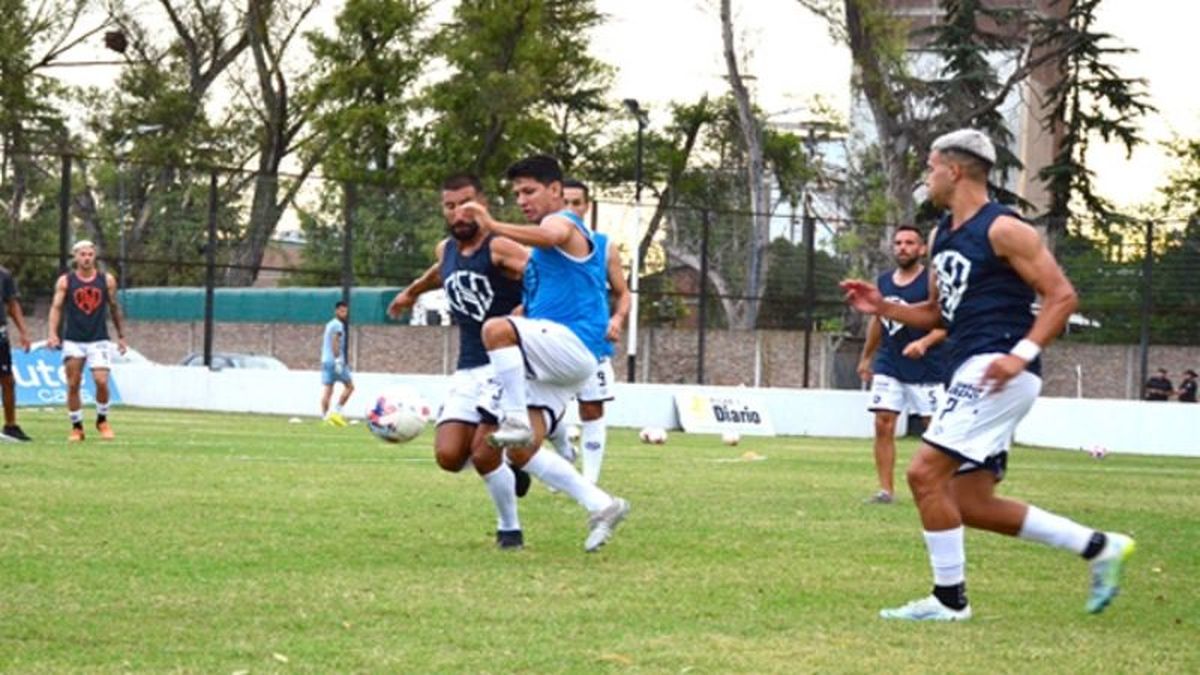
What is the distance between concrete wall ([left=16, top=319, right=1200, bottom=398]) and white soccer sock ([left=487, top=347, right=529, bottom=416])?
98.2 feet

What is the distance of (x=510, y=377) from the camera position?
37.7ft

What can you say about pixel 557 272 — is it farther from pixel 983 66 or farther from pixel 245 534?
pixel 983 66

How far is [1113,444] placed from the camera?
3481 centimetres

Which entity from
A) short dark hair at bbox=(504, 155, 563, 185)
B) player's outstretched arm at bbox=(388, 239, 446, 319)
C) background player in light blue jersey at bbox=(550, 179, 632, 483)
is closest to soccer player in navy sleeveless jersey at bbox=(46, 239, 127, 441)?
background player in light blue jersey at bbox=(550, 179, 632, 483)

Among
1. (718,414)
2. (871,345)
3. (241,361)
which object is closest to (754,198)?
(241,361)

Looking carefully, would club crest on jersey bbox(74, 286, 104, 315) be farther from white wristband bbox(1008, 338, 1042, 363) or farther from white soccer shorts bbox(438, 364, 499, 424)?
white wristband bbox(1008, 338, 1042, 363)

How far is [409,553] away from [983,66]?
4969 centimetres

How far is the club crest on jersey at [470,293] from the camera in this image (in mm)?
11922

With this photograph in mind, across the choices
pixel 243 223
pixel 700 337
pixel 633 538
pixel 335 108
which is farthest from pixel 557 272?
pixel 335 108

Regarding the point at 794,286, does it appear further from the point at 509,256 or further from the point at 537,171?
the point at 537,171

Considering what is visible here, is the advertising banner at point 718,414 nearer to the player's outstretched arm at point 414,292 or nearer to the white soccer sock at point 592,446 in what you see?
the white soccer sock at point 592,446

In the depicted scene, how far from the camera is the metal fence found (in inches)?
1492

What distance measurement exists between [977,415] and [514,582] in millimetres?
2205

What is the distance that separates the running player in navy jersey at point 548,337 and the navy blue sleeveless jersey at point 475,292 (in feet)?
0.50
